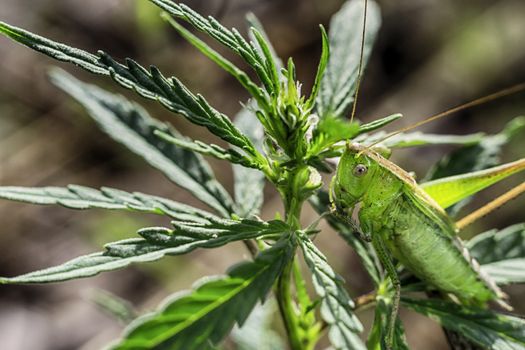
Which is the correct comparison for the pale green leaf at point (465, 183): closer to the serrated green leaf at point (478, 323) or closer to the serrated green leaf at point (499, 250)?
the serrated green leaf at point (499, 250)

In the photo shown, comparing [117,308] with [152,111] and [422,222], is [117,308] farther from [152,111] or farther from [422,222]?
[152,111]

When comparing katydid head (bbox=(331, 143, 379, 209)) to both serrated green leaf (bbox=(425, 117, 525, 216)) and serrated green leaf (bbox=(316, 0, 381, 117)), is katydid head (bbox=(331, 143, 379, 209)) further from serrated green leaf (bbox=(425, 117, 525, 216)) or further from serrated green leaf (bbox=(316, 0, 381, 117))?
serrated green leaf (bbox=(425, 117, 525, 216))

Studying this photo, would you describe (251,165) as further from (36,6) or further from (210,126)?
(36,6)

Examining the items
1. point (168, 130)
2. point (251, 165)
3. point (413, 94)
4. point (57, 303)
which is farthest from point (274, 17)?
point (251, 165)

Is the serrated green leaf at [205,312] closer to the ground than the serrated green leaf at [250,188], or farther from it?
closer to the ground

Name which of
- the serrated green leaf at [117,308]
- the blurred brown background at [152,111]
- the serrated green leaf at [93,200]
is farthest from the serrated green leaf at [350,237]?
the blurred brown background at [152,111]

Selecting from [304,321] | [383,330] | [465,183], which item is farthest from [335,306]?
[465,183]

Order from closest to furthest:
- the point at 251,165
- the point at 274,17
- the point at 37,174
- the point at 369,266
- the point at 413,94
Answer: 1. the point at 251,165
2. the point at 369,266
3. the point at 37,174
4. the point at 413,94
5. the point at 274,17
